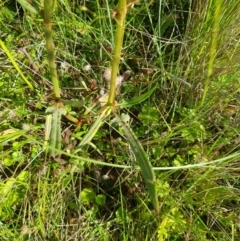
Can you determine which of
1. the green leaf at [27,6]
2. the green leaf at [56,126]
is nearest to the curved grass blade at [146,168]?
the green leaf at [56,126]

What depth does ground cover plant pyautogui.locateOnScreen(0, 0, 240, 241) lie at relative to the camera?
96 cm

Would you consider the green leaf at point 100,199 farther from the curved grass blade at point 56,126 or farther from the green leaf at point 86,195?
the curved grass blade at point 56,126

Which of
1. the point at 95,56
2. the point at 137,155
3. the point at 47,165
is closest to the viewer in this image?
the point at 137,155

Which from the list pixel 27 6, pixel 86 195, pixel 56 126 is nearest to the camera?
pixel 27 6

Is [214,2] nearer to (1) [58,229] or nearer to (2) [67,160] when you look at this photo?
(2) [67,160]

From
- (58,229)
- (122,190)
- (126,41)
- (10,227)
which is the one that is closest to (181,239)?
(122,190)

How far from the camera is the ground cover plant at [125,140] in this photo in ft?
3.14

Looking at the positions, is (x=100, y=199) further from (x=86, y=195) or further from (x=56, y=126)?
(x=56, y=126)

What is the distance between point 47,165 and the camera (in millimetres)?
986

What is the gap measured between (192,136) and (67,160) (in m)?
0.31

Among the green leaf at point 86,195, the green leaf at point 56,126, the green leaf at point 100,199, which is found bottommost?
the green leaf at point 100,199

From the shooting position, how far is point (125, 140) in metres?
1.02

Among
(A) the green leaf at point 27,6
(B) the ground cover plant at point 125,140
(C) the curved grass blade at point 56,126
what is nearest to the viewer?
(A) the green leaf at point 27,6

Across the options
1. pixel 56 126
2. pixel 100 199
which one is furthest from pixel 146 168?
pixel 100 199
